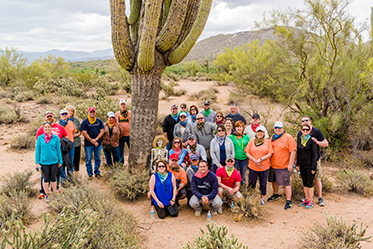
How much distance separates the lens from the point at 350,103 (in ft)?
25.6

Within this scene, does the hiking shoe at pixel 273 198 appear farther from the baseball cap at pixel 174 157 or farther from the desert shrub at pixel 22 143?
the desert shrub at pixel 22 143

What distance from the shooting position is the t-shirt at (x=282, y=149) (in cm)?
505

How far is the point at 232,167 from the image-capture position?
199 inches

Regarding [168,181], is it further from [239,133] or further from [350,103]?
[350,103]

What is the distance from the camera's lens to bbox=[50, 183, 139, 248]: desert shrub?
141 inches

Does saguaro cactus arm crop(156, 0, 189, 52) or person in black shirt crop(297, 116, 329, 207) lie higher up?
saguaro cactus arm crop(156, 0, 189, 52)

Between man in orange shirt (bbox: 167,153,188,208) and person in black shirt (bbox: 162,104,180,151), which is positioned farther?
person in black shirt (bbox: 162,104,180,151)

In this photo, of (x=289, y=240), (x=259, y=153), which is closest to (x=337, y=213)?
(x=289, y=240)

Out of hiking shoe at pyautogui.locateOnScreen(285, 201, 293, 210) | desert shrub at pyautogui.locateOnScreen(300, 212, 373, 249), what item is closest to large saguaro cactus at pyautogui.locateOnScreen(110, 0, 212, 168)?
hiking shoe at pyautogui.locateOnScreen(285, 201, 293, 210)

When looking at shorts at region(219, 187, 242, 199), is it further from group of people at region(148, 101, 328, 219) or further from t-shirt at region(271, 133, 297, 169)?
t-shirt at region(271, 133, 297, 169)

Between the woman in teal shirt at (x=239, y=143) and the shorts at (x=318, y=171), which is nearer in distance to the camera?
the shorts at (x=318, y=171)

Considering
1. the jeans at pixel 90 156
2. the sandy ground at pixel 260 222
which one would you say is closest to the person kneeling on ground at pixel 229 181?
the sandy ground at pixel 260 222

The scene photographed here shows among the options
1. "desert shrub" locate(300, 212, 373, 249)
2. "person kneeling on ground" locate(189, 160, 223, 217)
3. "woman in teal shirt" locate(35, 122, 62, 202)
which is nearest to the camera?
"desert shrub" locate(300, 212, 373, 249)

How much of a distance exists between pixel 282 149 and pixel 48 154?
15.4ft
